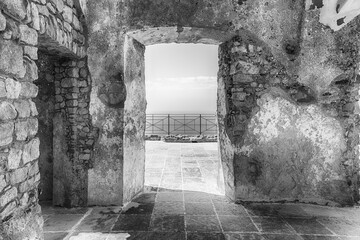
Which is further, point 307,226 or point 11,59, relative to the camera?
point 307,226

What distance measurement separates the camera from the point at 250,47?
333 cm

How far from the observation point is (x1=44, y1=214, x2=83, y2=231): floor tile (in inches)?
104

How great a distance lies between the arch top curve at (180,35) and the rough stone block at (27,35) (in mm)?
1510

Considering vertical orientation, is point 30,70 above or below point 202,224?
above

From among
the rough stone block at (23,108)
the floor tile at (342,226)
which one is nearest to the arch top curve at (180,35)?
the rough stone block at (23,108)

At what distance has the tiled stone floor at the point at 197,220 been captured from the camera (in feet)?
8.25

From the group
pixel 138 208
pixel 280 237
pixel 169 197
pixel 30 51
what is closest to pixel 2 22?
pixel 30 51

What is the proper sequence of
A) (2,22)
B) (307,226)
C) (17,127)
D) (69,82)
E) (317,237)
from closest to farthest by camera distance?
(2,22) < (17,127) < (317,237) < (307,226) < (69,82)

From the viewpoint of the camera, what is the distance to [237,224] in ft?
9.06

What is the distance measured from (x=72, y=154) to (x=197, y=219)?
6.06ft

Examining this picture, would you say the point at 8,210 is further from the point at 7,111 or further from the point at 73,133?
the point at 73,133

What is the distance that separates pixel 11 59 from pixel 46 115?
189cm

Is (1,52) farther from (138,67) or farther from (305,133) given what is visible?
(305,133)

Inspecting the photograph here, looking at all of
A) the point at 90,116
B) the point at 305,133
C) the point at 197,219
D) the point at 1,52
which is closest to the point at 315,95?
the point at 305,133
